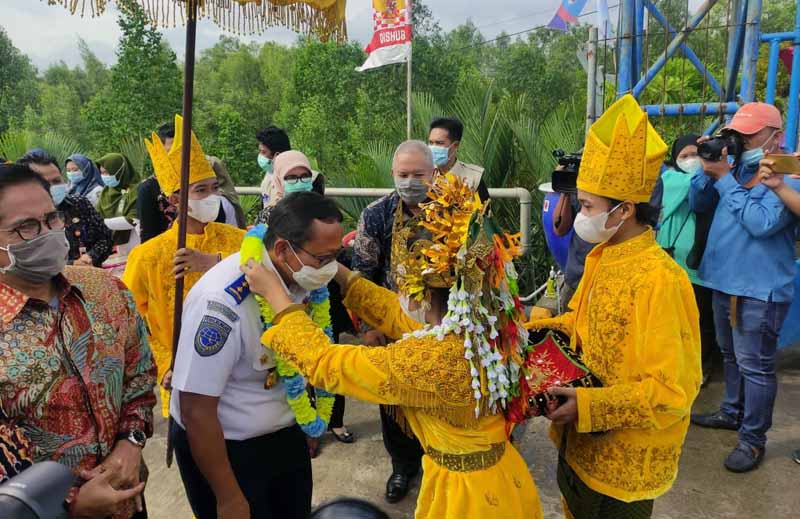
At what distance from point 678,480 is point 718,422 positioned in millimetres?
715

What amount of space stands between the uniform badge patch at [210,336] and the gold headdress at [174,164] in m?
1.39

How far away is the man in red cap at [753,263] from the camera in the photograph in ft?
10.3

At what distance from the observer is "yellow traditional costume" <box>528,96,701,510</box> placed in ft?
6.06

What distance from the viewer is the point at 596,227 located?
206 cm

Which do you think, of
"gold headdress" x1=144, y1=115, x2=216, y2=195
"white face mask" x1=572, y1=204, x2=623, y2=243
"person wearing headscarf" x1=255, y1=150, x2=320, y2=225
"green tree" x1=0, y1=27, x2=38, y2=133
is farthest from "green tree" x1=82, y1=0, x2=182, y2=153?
"green tree" x1=0, y1=27, x2=38, y2=133

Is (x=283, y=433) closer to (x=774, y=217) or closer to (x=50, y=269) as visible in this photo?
(x=50, y=269)

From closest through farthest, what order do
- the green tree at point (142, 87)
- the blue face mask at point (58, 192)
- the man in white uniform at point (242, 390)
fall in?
the man in white uniform at point (242, 390) → the blue face mask at point (58, 192) → the green tree at point (142, 87)

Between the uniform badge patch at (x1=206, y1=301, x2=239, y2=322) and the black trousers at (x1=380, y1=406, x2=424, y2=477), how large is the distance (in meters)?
1.66

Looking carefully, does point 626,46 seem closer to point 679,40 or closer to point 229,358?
point 679,40

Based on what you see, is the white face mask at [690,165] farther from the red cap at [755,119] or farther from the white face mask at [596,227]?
the white face mask at [596,227]

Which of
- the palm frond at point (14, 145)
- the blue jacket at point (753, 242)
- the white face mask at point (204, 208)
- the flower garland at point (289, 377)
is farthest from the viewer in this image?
the palm frond at point (14, 145)

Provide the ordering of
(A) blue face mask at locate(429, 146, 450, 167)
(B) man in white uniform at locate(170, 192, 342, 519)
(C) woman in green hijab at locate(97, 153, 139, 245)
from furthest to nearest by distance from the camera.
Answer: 1. (C) woman in green hijab at locate(97, 153, 139, 245)
2. (A) blue face mask at locate(429, 146, 450, 167)
3. (B) man in white uniform at locate(170, 192, 342, 519)

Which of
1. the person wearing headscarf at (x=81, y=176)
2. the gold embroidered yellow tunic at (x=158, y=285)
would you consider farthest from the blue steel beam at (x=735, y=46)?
the person wearing headscarf at (x=81, y=176)

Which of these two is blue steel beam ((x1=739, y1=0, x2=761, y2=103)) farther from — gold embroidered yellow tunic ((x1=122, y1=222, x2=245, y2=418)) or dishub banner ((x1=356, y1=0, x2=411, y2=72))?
gold embroidered yellow tunic ((x1=122, y1=222, x2=245, y2=418))
